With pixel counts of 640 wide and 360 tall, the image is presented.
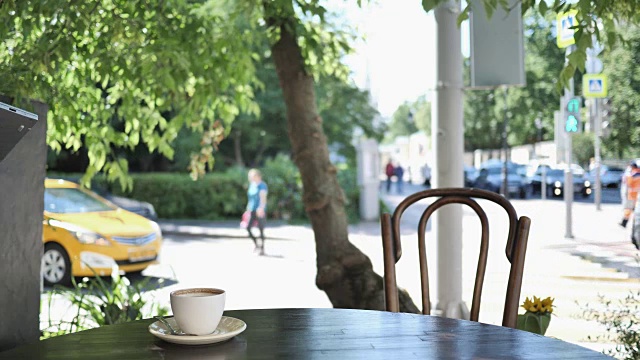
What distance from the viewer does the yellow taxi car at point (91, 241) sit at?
943 centimetres

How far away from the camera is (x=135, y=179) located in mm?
20297

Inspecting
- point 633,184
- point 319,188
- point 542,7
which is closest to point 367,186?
point 633,184

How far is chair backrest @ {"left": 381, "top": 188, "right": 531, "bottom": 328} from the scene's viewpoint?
2410 mm

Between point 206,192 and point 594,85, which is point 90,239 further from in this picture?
point 206,192

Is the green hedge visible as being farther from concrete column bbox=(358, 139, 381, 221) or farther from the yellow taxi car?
the yellow taxi car

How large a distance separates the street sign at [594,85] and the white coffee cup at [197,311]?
1208 cm

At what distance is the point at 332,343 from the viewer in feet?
5.81

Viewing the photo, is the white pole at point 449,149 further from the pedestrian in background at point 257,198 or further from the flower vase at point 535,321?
the pedestrian in background at point 257,198

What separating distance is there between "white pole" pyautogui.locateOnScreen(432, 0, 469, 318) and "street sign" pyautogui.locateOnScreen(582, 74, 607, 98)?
27.3 feet

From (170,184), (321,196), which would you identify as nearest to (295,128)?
(321,196)

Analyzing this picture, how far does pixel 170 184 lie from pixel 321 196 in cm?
1569

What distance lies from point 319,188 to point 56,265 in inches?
224

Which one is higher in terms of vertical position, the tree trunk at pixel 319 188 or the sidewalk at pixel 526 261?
the tree trunk at pixel 319 188

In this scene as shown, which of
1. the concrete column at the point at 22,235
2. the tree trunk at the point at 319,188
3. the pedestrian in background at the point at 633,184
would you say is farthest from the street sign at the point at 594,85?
the concrete column at the point at 22,235
